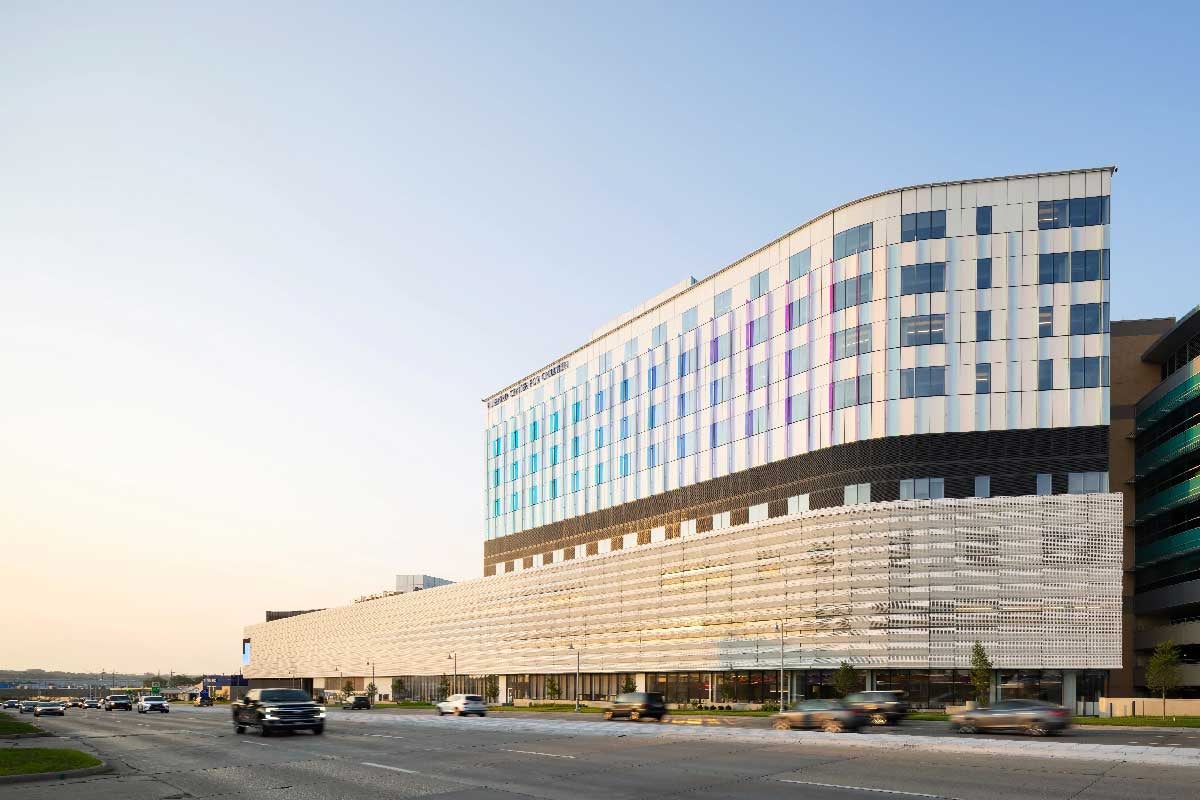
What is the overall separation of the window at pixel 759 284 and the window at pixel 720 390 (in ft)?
24.8

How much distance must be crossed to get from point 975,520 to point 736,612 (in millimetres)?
22395

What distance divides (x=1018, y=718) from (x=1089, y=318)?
44.8 m

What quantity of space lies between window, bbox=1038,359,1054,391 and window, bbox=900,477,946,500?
9706 mm

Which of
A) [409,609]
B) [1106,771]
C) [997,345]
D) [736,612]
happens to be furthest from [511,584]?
[1106,771]

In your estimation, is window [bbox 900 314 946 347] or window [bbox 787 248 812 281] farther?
window [bbox 787 248 812 281]

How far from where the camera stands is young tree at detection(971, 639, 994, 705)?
2938 inches

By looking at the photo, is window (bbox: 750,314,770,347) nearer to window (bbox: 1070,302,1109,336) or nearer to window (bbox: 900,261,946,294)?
window (bbox: 900,261,946,294)

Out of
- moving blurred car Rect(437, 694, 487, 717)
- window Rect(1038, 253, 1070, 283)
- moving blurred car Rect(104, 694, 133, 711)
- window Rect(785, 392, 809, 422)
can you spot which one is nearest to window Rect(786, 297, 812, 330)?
window Rect(785, 392, 809, 422)

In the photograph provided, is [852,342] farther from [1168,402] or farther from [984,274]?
[1168,402]

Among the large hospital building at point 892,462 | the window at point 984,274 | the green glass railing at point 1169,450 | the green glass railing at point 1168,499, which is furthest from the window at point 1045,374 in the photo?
the green glass railing at point 1168,499

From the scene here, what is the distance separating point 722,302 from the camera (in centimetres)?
9938

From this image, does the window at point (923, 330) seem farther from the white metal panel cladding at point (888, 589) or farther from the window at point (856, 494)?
the white metal panel cladding at point (888, 589)

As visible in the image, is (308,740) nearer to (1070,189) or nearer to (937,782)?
(937,782)

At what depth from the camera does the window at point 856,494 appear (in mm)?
81938
